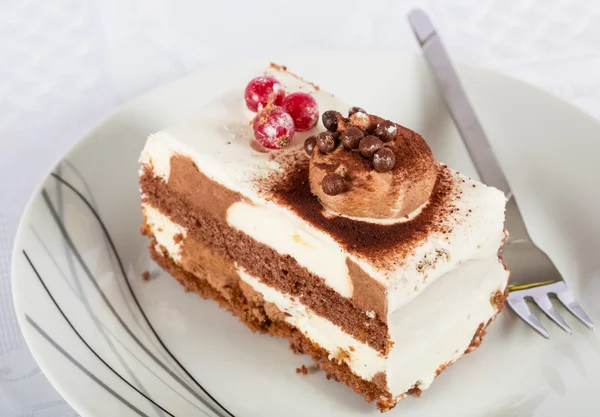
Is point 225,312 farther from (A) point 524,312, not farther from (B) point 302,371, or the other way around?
(A) point 524,312

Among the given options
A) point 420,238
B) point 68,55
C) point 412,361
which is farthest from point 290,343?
point 68,55

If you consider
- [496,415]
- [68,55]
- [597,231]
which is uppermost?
[68,55]

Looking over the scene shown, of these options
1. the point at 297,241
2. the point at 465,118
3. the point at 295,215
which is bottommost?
the point at 465,118

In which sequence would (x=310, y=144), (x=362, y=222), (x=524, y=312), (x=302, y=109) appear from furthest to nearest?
(x=524, y=312), (x=302, y=109), (x=310, y=144), (x=362, y=222)

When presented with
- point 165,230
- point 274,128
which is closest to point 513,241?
point 274,128

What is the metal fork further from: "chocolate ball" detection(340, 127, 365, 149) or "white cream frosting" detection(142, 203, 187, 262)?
"white cream frosting" detection(142, 203, 187, 262)

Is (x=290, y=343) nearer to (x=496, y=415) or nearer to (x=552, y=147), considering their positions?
(x=496, y=415)

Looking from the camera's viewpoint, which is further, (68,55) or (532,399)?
(68,55)

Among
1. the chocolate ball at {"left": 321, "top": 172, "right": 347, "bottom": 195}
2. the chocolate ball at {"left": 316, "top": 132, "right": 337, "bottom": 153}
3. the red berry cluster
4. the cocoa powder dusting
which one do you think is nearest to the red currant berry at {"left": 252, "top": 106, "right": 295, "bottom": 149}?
the red berry cluster
